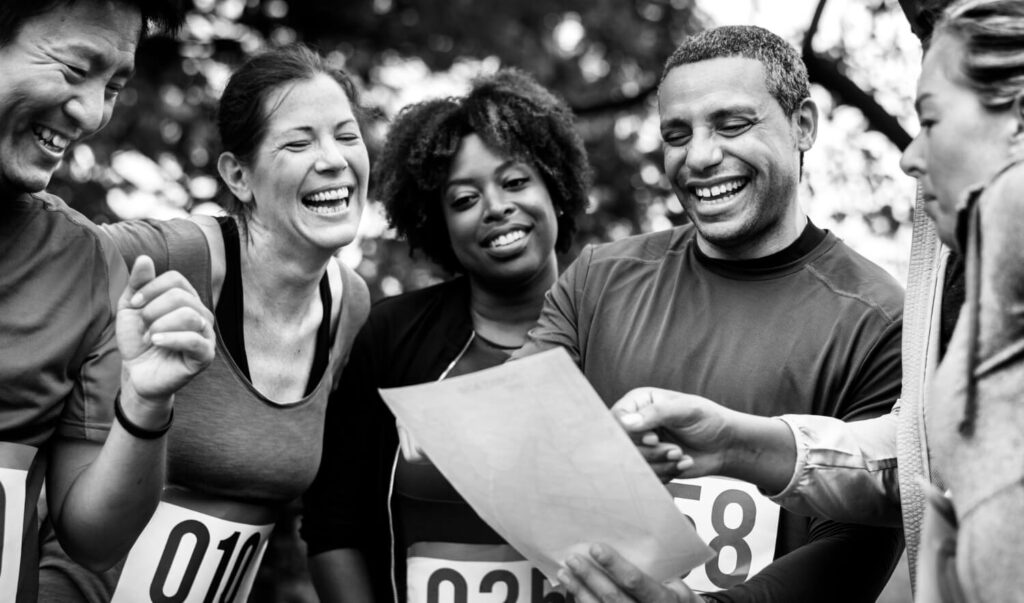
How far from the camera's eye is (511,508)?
2.21m

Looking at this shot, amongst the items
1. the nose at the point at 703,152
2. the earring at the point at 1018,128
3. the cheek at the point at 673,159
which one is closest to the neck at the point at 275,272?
the cheek at the point at 673,159

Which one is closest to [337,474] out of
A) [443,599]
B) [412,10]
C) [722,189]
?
[443,599]

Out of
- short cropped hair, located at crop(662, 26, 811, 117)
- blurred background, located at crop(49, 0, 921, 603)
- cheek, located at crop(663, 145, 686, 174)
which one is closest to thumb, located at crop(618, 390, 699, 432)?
cheek, located at crop(663, 145, 686, 174)

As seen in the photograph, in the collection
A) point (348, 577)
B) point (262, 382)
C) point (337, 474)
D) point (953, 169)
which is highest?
point (953, 169)

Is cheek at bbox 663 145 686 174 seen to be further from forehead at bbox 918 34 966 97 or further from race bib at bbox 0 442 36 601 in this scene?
race bib at bbox 0 442 36 601

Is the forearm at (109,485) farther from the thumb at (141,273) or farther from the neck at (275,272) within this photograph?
the neck at (275,272)

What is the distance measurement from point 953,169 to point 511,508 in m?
1.02

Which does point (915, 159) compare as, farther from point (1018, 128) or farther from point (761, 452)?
point (761, 452)

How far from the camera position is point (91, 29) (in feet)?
9.05

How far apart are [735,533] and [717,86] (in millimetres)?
1069

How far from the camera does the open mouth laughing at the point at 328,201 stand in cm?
368

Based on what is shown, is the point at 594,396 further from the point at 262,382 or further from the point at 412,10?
the point at 412,10

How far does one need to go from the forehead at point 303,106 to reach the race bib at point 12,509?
4.66 ft

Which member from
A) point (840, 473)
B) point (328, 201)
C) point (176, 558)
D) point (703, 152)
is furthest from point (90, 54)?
point (840, 473)
